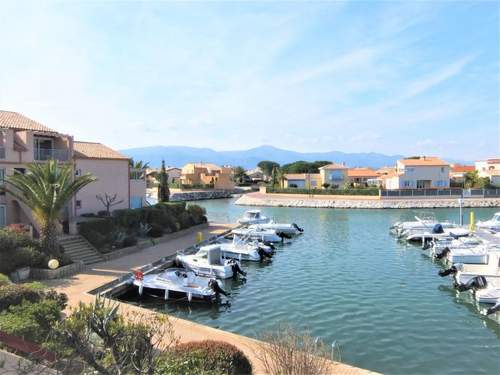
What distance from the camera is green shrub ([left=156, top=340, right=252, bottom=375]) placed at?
8.70m

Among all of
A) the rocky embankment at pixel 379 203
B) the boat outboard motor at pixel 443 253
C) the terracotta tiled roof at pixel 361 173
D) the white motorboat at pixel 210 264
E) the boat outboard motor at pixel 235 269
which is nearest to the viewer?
the white motorboat at pixel 210 264

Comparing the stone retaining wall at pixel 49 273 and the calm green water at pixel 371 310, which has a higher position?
the stone retaining wall at pixel 49 273

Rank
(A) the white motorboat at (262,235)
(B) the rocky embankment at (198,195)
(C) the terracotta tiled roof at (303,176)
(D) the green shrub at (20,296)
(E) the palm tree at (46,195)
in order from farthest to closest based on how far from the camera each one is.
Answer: (C) the terracotta tiled roof at (303,176) → (B) the rocky embankment at (198,195) → (A) the white motorboat at (262,235) → (E) the palm tree at (46,195) → (D) the green shrub at (20,296)

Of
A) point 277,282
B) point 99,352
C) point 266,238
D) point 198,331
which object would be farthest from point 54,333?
point 266,238

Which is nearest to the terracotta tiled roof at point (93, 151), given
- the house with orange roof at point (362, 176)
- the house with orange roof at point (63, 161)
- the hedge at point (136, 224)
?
the house with orange roof at point (63, 161)

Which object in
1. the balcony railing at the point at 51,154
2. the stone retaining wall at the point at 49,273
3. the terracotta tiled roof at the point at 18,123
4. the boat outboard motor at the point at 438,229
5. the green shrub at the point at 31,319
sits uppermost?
the terracotta tiled roof at the point at 18,123

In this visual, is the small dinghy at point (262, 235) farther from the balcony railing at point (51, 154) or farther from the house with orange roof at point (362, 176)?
the house with orange roof at point (362, 176)

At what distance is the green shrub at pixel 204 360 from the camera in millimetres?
8695

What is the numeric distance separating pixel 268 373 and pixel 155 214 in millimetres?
30142

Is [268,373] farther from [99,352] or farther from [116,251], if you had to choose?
[116,251]

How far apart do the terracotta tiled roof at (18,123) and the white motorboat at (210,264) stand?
1397cm

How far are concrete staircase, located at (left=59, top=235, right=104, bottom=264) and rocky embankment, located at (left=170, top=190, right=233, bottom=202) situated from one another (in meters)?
76.2

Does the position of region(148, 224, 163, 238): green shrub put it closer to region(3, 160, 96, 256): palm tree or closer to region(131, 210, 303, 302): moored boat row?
region(131, 210, 303, 302): moored boat row

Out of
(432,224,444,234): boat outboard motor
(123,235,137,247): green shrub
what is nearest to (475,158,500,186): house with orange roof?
(432,224,444,234): boat outboard motor
